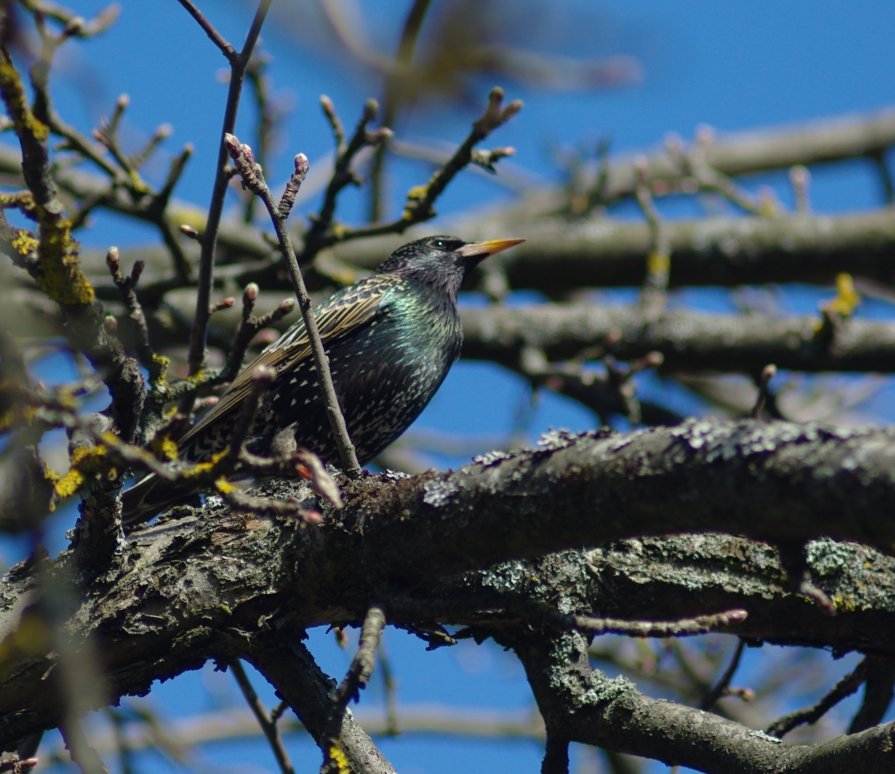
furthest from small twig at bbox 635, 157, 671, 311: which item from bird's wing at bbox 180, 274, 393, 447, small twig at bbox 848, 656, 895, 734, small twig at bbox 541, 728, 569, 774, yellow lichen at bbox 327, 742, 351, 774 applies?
yellow lichen at bbox 327, 742, 351, 774

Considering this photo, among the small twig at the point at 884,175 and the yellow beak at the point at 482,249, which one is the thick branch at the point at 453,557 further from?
the small twig at the point at 884,175

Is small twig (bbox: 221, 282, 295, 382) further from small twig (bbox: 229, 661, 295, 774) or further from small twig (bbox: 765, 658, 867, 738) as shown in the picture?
small twig (bbox: 765, 658, 867, 738)

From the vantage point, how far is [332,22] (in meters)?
4.09

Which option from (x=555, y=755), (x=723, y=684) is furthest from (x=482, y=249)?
(x=555, y=755)

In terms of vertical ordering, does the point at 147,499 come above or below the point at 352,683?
above

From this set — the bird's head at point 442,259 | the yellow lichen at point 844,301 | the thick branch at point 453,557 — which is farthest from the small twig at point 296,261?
the yellow lichen at point 844,301

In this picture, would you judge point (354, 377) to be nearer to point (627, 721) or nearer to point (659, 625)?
point (627, 721)

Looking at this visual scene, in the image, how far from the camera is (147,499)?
4.12 m

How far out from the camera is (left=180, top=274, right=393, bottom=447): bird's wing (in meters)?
4.38

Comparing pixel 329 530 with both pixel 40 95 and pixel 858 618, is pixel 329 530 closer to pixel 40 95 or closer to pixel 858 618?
pixel 858 618

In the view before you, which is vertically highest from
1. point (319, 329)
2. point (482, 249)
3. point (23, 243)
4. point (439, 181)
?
point (482, 249)

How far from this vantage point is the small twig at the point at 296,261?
2.51 meters

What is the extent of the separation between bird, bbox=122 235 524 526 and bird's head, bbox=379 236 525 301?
188 mm

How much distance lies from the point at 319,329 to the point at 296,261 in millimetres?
2146
